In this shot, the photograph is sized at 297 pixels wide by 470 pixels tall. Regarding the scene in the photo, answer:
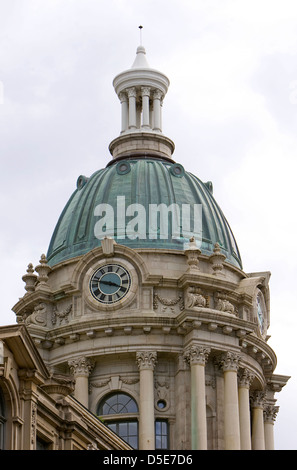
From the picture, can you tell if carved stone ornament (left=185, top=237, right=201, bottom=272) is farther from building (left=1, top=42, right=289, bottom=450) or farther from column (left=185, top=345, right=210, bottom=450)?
column (left=185, top=345, right=210, bottom=450)

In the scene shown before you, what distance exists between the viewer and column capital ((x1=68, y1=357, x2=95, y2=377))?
86688mm

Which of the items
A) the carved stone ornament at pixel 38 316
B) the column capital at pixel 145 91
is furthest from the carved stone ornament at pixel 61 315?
the column capital at pixel 145 91

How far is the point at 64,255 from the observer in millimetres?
91625

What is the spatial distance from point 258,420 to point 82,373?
11.9 m

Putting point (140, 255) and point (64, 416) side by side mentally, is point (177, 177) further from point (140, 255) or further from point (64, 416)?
point (64, 416)

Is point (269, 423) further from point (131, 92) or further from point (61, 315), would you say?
point (131, 92)

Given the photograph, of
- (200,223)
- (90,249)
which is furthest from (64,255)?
(200,223)

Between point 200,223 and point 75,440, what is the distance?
37363 mm

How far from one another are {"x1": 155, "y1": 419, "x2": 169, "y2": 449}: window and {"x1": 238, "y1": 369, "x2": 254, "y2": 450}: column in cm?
411

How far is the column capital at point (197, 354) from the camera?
85.3 m

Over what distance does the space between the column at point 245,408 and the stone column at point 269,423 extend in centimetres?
530

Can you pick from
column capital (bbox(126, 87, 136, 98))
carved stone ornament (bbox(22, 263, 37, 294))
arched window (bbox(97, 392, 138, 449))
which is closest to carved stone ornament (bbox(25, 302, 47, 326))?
carved stone ornament (bbox(22, 263, 37, 294))

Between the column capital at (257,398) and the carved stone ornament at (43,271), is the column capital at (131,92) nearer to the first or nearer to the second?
the carved stone ornament at (43,271)

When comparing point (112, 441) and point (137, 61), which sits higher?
point (137, 61)
